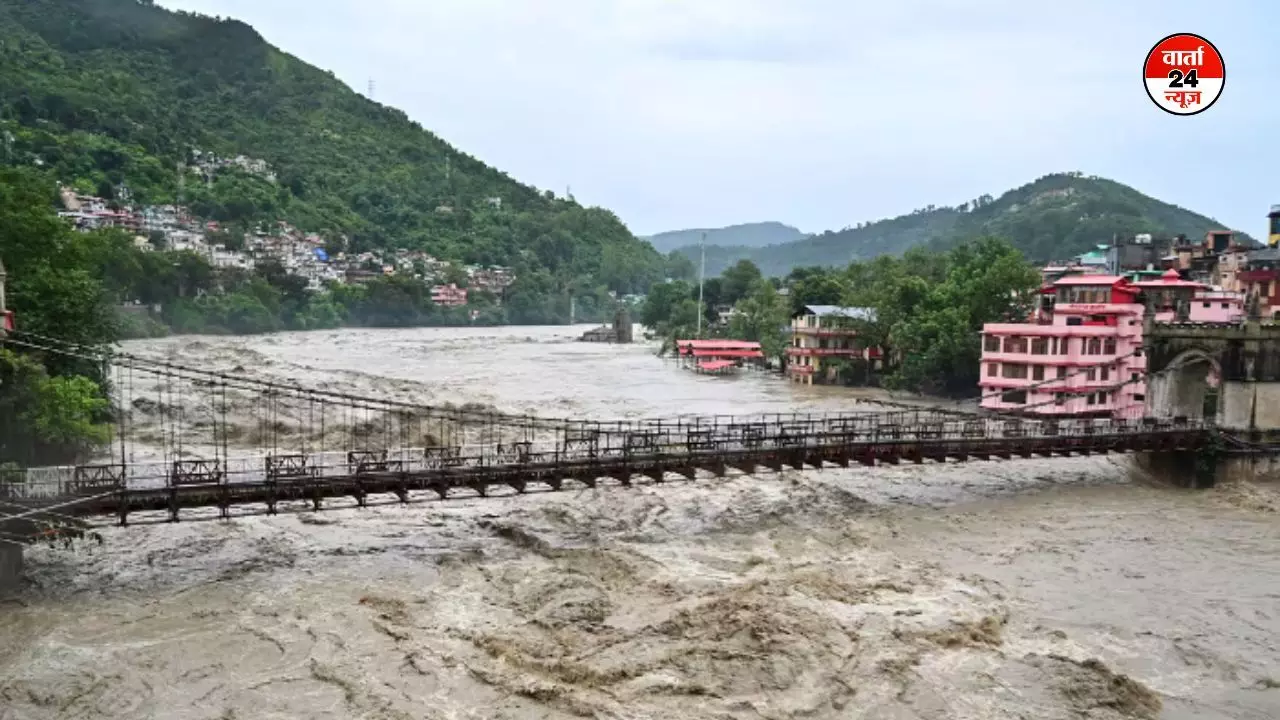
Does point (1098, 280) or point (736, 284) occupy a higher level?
point (736, 284)

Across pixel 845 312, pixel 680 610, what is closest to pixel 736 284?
pixel 845 312

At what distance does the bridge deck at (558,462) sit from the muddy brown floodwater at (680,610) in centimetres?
165

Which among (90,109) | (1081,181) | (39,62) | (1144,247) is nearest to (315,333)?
(90,109)

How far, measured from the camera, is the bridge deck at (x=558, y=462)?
18109 millimetres

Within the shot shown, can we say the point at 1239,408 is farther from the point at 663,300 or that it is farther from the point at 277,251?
the point at 277,251

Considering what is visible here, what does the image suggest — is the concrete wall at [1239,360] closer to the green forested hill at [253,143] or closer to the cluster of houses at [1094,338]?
the cluster of houses at [1094,338]

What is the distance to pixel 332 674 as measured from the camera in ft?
48.8

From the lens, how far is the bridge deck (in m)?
18.1

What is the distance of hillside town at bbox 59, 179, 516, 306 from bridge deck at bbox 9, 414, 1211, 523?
195 feet

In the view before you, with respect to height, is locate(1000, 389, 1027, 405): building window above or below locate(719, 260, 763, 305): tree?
below

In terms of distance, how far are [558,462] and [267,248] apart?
301 ft

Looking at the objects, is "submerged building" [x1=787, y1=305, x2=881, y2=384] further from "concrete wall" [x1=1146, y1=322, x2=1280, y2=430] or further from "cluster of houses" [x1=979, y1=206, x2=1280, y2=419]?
"concrete wall" [x1=1146, y1=322, x2=1280, y2=430]

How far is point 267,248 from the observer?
103 meters

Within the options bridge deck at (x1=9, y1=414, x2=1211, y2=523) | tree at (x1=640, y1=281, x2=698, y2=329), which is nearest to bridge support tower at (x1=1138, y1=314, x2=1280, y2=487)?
bridge deck at (x1=9, y1=414, x2=1211, y2=523)
